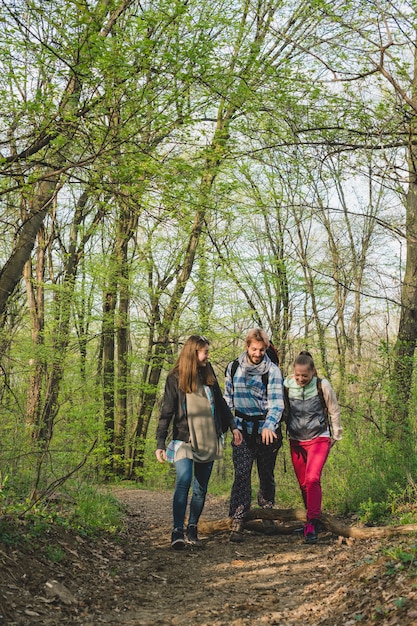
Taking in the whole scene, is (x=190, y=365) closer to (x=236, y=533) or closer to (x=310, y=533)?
(x=236, y=533)

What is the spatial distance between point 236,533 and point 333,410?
5.39 feet

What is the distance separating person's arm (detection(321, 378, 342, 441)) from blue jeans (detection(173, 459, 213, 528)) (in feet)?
4.31

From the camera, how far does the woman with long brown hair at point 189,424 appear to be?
612 centimetres

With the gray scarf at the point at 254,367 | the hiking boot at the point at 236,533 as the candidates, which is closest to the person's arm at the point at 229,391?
the gray scarf at the point at 254,367

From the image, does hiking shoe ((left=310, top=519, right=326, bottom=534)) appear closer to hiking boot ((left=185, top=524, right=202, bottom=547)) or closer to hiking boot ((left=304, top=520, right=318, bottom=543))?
hiking boot ((left=304, top=520, right=318, bottom=543))

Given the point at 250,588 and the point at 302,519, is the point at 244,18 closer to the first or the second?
the point at 302,519

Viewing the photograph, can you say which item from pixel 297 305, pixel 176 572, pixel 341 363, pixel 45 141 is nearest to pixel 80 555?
pixel 176 572

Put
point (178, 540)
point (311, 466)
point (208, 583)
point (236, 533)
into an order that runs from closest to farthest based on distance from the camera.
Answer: point (208, 583), point (178, 540), point (311, 466), point (236, 533)

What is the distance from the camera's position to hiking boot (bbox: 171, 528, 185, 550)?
6.10 meters

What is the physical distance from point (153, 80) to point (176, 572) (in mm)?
5478

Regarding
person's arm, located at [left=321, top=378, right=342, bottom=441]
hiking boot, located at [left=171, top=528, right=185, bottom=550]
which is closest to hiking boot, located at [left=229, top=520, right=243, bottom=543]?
hiking boot, located at [left=171, top=528, right=185, bottom=550]

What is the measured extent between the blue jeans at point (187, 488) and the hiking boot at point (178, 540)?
0.16ft

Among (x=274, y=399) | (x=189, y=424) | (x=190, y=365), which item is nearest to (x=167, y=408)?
(x=189, y=424)

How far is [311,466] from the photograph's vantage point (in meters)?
6.34
